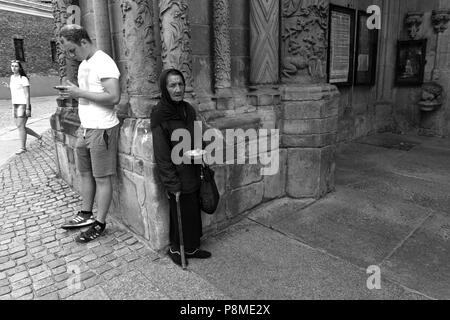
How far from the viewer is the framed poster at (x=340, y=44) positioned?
17.8 ft

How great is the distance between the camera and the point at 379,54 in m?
6.93

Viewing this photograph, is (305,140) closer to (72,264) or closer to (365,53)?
(72,264)

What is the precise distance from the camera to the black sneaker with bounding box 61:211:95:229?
3344 mm

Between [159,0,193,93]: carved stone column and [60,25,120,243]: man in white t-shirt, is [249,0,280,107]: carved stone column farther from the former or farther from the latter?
[60,25,120,243]: man in white t-shirt

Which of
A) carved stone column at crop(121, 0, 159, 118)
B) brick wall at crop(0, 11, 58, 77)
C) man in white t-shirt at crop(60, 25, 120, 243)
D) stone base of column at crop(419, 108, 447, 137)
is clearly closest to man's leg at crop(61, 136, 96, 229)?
man in white t-shirt at crop(60, 25, 120, 243)

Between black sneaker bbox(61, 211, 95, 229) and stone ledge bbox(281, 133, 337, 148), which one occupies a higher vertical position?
stone ledge bbox(281, 133, 337, 148)

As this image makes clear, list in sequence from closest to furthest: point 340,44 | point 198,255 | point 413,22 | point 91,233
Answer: point 198,255, point 91,233, point 340,44, point 413,22

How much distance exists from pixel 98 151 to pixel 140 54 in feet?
2.95

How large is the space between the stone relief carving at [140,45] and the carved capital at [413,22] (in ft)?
19.5

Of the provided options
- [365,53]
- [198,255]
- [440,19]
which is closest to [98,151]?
[198,255]

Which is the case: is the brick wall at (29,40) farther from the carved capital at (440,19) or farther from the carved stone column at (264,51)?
the carved capital at (440,19)

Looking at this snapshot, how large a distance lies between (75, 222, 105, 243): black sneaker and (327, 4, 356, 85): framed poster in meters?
4.07

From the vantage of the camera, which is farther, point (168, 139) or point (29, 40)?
point (29, 40)

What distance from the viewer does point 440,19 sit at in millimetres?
6598
